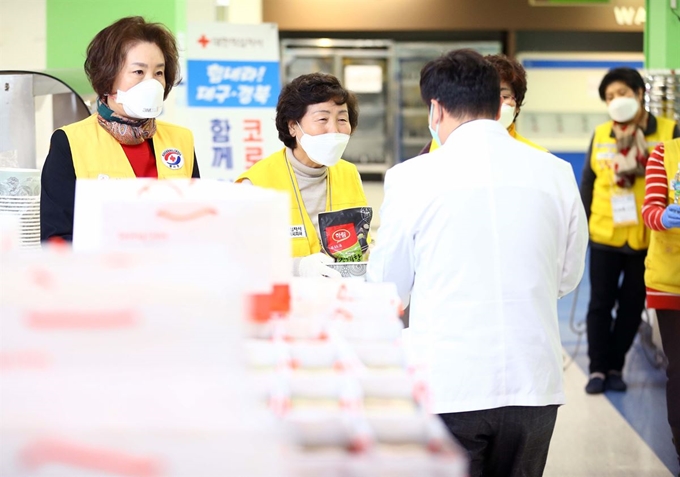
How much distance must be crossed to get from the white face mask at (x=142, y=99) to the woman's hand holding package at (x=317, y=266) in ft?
2.06

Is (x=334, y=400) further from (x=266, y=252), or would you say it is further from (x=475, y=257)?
(x=475, y=257)

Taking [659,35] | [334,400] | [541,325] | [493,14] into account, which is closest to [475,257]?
[541,325]

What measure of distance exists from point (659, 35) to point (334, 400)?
5781mm

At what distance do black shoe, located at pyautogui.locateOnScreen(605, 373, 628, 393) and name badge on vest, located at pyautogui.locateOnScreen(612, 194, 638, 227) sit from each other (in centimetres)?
103

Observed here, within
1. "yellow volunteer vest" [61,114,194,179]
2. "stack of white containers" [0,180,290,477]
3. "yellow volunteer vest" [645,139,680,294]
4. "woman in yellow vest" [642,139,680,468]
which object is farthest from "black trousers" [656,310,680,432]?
"stack of white containers" [0,180,290,477]

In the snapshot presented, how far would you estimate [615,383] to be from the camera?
533cm

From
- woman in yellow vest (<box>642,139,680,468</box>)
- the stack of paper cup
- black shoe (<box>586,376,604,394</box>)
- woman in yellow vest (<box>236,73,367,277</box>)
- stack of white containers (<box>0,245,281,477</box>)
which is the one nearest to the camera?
stack of white containers (<box>0,245,281,477</box>)

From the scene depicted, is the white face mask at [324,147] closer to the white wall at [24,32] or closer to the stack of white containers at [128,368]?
the stack of white containers at [128,368]

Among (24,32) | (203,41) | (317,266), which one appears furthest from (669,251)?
(24,32)

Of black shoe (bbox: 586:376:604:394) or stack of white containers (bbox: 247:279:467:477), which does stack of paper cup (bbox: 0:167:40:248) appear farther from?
black shoe (bbox: 586:376:604:394)

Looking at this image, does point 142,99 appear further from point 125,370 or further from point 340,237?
point 125,370

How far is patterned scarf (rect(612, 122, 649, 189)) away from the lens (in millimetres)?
4906

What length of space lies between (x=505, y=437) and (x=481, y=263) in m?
0.45

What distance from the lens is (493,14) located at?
9.68 m
